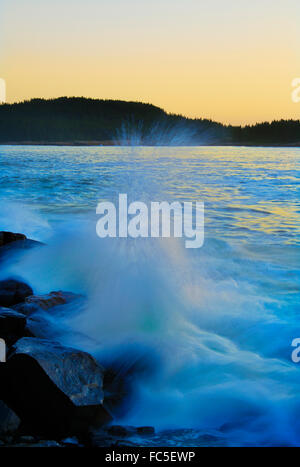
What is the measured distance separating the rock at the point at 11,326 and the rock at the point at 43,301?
1338 mm

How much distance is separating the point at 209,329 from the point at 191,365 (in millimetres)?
1200

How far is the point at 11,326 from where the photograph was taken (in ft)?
15.3

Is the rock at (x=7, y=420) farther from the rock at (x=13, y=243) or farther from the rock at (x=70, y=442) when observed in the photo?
the rock at (x=13, y=243)

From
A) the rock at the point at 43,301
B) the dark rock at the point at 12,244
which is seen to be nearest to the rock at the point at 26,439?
the rock at the point at 43,301

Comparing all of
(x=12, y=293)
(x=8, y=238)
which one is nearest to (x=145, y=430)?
(x=12, y=293)

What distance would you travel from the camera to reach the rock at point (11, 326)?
15.0 feet

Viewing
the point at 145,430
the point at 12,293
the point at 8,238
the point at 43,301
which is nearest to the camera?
the point at 145,430

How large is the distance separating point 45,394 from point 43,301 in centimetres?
299

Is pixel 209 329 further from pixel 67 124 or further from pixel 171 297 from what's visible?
pixel 67 124

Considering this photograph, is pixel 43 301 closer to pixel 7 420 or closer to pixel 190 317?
pixel 190 317

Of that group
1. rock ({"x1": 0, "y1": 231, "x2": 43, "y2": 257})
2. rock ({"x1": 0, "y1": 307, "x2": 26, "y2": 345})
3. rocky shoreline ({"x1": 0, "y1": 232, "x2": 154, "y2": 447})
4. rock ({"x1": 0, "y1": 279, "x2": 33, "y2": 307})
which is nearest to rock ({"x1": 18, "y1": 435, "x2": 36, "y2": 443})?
rocky shoreline ({"x1": 0, "y1": 232, "x2": 154, "y2": 447})

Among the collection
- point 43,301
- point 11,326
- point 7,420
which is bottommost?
point 7,420

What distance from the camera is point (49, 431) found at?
11.9ft
